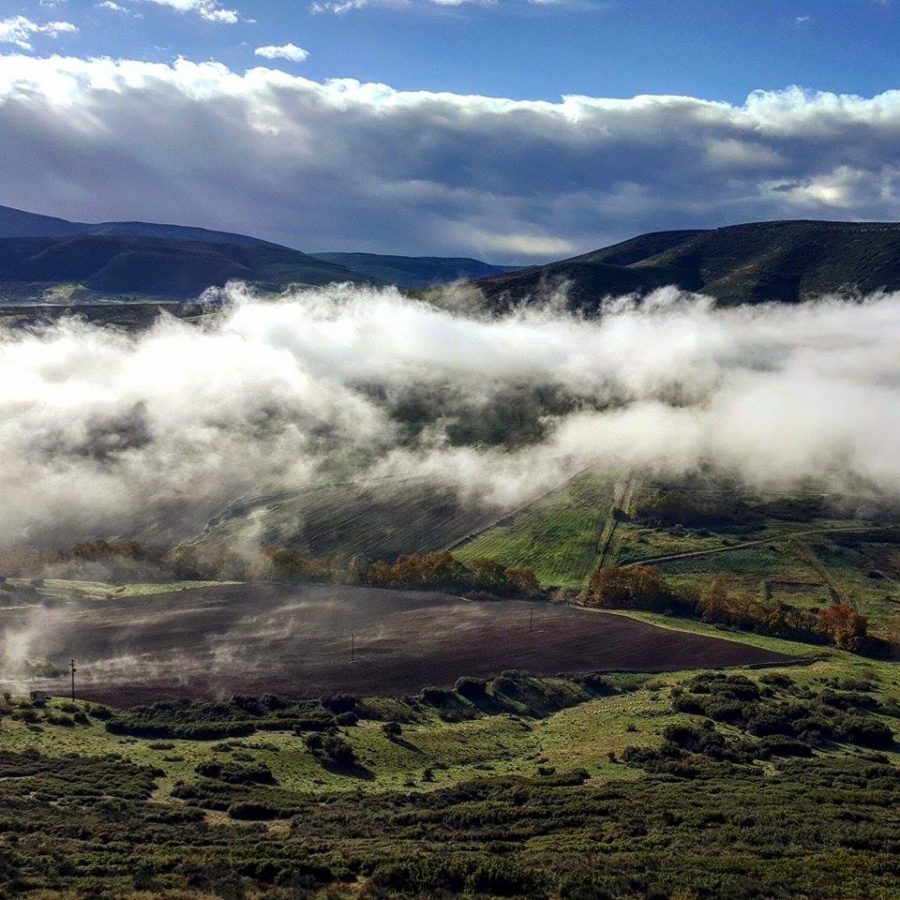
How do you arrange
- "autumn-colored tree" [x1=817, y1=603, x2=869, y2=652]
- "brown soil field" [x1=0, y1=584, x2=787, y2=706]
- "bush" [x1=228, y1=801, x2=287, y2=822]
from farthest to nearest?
"autumn-colored tree" [x1=817, y1=603, x2=869, y2=652], "brown soil field" [x1=0, y1=584, x2=787, y2=706], "bush" [x1=228, y1=801, x2=287, y2=822]

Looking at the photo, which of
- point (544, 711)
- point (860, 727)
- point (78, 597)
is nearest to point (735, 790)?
point (860, 727)

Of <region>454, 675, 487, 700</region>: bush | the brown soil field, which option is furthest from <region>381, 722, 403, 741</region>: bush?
<region>454, 675, 487, 700</region>: bush

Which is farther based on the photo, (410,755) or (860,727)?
(860,727)

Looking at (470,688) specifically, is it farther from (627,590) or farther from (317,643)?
(627,590)

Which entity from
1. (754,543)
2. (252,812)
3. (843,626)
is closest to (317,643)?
(252,812)

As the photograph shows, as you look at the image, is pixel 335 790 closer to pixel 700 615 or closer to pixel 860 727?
pixel 860 727

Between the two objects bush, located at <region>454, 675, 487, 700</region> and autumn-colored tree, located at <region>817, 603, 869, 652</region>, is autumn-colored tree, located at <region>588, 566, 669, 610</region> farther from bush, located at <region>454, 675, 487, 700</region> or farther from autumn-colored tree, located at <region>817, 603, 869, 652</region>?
bush, located at <region>454, 675, 487, 700</region>
